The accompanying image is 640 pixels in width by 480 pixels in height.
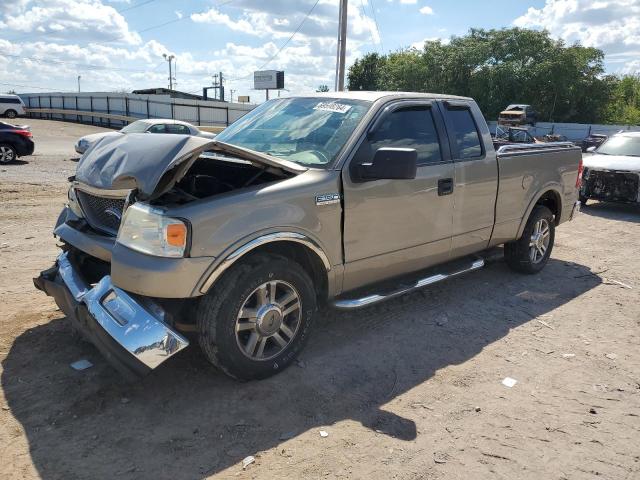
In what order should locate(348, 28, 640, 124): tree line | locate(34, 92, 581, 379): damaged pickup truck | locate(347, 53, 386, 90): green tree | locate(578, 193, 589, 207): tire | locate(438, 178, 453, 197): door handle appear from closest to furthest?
1. locate(34, 92, 581, 379): damaged pickup truck
2. locate(438, 178, 453, 197): door handle
3. locate(578, 193, 589, 207): tire
4. locate(348, 28, 640, 124): tree line
5. locate(347, 53, 386, 90): green tree

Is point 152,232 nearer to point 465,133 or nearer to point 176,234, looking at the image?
point 176,234

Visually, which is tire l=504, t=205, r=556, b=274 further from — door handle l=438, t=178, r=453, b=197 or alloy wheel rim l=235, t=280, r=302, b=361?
alloy wheel rim l=235, t=280, r=302, b=361

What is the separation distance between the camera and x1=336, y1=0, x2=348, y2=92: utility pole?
21.2 m

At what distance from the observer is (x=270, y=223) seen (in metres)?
3.46

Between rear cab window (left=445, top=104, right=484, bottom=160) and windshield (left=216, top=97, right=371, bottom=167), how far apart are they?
1022 millimetres

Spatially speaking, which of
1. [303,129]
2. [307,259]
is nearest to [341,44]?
[303,129]

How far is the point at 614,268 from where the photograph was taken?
22.4 ft

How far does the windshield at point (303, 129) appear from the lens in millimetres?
4060

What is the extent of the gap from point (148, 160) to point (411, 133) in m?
2.25

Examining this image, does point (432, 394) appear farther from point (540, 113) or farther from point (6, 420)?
point (540, 113)

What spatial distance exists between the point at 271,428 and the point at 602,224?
8.67m

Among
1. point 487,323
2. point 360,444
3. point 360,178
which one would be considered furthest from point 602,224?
point 360,444

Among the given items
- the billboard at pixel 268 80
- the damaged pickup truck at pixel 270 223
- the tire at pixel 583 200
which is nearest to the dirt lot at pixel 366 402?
the damaged pickup truck at pixel 270 223

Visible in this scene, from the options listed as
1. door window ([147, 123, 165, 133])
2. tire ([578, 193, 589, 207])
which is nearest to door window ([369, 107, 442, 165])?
tire ([578, 193, 589, 207])
